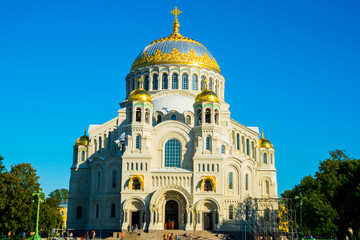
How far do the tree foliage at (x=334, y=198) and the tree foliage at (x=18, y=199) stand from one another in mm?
21905

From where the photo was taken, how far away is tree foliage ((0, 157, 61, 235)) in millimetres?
33719

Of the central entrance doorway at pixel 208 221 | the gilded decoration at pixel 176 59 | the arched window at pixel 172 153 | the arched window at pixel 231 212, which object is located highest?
the gilded decoration at pixel 176 59

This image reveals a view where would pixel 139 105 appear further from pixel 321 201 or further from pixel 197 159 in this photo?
pixel 321 201

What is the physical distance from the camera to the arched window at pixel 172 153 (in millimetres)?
41000

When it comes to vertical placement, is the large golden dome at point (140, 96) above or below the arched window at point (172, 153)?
above

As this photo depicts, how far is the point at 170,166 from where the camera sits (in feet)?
134

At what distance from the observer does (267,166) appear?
47781mm

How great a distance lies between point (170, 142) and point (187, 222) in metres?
7.66

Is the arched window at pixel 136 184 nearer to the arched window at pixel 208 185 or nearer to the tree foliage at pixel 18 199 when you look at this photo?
the arched window at pixel 208 185

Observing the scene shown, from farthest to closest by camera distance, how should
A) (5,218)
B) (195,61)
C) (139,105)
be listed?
(195,61) < (139,105) < (5,218)

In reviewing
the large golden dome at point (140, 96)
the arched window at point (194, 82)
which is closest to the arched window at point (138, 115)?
the large golden dome at point (140, 96)

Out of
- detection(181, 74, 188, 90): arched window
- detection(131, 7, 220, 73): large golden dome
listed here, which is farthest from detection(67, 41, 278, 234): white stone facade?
detection(131, 7, 220, 73): large golden dome

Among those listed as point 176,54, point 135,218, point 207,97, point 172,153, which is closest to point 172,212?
point 135,218

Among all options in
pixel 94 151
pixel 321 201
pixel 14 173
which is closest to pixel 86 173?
pixel 94 151
